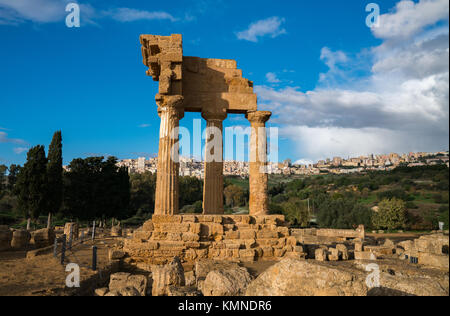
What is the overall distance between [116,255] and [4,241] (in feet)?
29.0

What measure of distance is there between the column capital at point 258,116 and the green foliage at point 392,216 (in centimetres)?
3168

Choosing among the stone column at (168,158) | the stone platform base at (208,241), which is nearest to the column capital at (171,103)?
the stone column at (168,158)

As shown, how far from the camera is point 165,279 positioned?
20.1ft

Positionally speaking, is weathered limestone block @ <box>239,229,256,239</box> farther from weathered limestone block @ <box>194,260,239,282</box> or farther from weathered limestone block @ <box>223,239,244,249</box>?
weathered limestone block @ <box>194,260,239,282</box>

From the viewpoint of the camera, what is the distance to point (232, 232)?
38.2ft

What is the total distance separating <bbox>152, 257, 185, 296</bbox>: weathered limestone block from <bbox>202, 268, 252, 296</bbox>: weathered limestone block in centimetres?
85

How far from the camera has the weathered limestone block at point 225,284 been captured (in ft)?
16.9

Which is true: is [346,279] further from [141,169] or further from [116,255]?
[141,169]

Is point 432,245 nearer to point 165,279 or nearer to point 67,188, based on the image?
point 165,279

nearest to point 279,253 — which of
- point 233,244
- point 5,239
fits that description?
point 233,244

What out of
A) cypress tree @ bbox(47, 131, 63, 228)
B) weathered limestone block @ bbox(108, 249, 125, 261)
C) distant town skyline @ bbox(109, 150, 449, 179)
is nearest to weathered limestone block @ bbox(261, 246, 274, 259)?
weathered limestone block @ bbox(108, 249, 125, 261)

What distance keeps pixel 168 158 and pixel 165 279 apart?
285 inches
